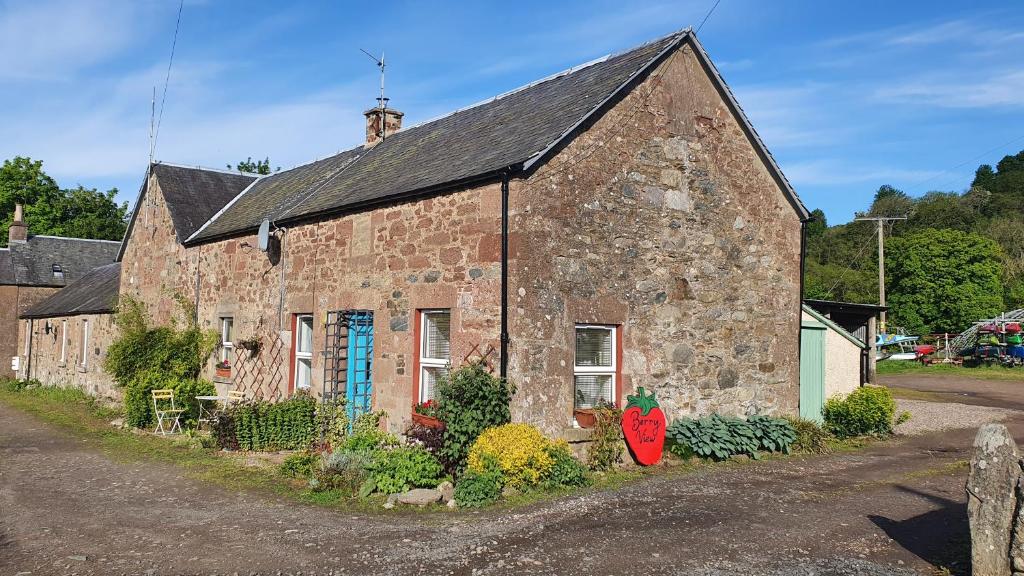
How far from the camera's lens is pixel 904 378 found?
28.1 meters

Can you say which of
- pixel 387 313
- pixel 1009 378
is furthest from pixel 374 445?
pixel 1009 378

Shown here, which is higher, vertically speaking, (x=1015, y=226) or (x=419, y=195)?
(x=1015, y=226)

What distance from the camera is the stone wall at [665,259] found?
373 inches

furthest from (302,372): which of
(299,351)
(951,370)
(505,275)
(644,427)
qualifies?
(951,370)

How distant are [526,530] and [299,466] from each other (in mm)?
4138

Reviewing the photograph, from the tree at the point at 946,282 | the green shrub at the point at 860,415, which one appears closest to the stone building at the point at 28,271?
the green shrub at the point at 860,415

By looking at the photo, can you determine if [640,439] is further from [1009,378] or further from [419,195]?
[1009,378]

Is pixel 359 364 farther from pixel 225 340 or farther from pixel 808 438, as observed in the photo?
pixel 808 438

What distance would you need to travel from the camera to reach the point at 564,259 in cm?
972

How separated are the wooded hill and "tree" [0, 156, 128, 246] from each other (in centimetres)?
4622

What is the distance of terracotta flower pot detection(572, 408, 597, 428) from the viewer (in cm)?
962

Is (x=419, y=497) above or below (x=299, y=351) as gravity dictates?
below

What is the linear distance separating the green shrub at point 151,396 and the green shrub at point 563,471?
872 centimetres

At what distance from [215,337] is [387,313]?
6.60 meters
